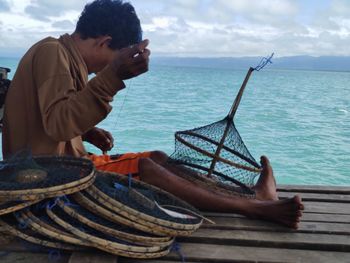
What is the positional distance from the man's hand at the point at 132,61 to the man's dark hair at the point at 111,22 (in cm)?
49

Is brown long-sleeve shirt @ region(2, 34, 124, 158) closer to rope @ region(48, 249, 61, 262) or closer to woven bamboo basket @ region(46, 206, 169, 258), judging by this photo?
woven bamboo basket @ region(46, 206, 169, 258)

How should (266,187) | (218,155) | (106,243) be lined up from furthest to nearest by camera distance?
1. (266,187)
2. (218,155)
3. (106,243)

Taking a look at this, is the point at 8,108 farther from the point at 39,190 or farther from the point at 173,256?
the point at 173,256

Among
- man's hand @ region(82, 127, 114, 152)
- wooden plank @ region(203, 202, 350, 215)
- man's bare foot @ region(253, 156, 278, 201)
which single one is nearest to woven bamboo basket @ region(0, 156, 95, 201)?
man's hand @ region(82, 127, 114, 152)

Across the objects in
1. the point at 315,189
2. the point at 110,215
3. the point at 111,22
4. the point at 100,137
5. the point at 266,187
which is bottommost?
the point at 315,189

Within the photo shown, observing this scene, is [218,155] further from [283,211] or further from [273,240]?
[273,240]

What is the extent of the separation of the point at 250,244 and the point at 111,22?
4.80 feet

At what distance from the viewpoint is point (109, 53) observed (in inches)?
107

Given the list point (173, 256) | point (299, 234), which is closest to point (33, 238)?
point (173, 256)

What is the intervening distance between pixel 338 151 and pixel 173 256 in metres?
13.5

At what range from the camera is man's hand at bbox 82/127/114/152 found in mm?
3516

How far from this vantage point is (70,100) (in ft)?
7.18

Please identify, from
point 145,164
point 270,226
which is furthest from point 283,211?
point 145,164

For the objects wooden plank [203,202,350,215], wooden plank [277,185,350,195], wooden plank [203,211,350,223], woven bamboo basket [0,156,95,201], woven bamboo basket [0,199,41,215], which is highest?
woven bamboo basket [0,156,95,201]
